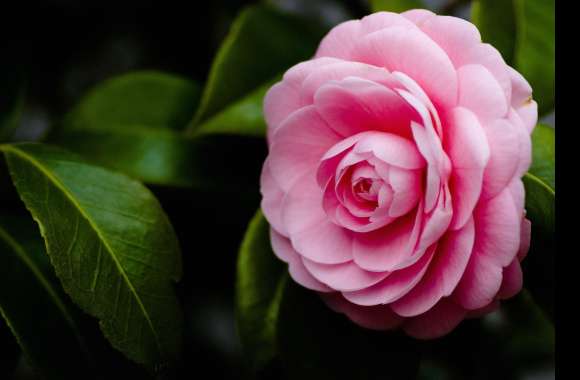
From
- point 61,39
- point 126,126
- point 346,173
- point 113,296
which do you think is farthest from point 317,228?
point 61,39

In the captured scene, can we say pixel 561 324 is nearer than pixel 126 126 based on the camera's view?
Yes

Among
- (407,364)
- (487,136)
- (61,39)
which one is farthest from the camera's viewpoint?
(61,39)

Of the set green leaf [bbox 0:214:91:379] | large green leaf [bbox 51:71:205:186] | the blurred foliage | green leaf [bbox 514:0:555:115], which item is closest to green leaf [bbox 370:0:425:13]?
the blurred foliage

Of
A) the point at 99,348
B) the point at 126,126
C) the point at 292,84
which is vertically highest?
the point at 292,84

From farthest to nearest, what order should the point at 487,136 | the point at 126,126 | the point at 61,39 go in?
the point at 61,39 < the point at 126,126 < the point at 487,136

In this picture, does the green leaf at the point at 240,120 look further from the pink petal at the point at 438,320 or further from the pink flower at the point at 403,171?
the pink petal at the point at 438,320

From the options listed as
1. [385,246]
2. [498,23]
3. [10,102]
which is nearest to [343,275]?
[385,246]

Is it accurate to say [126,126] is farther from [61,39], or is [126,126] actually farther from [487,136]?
[487,136]
